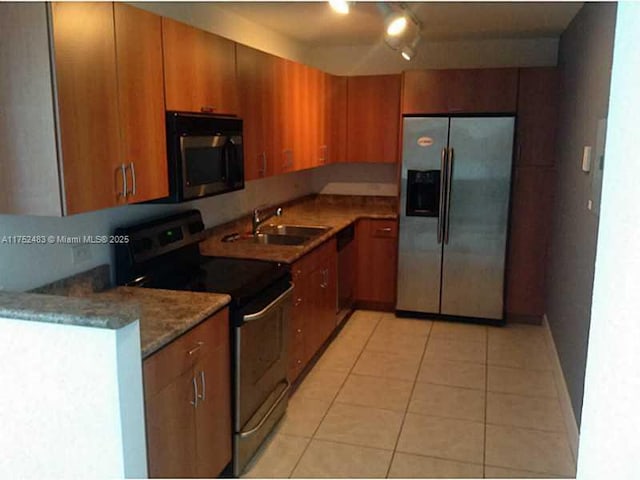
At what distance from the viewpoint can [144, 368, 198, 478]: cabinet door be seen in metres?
1.90

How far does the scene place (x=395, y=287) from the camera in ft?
15.8

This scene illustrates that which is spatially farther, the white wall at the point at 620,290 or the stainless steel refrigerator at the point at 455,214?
the stainless steel refrigerator at the point at 455,214

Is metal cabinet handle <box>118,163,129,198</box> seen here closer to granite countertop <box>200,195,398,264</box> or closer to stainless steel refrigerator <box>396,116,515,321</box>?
granite countertop <box>200,195,398,264</box>

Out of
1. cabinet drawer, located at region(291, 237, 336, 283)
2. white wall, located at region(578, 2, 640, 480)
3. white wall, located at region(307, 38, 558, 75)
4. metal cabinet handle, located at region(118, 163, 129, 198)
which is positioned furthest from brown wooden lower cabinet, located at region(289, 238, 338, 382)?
white wall, located at region(578, 2, 640, 480)

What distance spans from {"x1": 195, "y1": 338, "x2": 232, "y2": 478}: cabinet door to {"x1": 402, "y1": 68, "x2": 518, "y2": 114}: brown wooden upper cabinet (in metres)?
2.81

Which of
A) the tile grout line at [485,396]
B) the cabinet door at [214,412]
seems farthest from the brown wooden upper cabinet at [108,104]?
the tile grout line at [485,396]

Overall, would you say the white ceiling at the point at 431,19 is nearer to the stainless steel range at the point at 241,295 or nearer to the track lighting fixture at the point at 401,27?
the track lighting fixture at the point at 401,27

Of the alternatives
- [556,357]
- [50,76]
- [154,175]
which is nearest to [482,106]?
[556,357]

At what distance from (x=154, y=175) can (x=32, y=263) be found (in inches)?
23.4

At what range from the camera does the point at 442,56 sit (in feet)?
16.0

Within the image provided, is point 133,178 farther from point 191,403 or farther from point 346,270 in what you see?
point 346,270

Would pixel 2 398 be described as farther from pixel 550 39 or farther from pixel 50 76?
pixel 550 39

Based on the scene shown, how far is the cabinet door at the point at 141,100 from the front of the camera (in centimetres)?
208

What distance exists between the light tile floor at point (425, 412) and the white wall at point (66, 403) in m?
1.10
